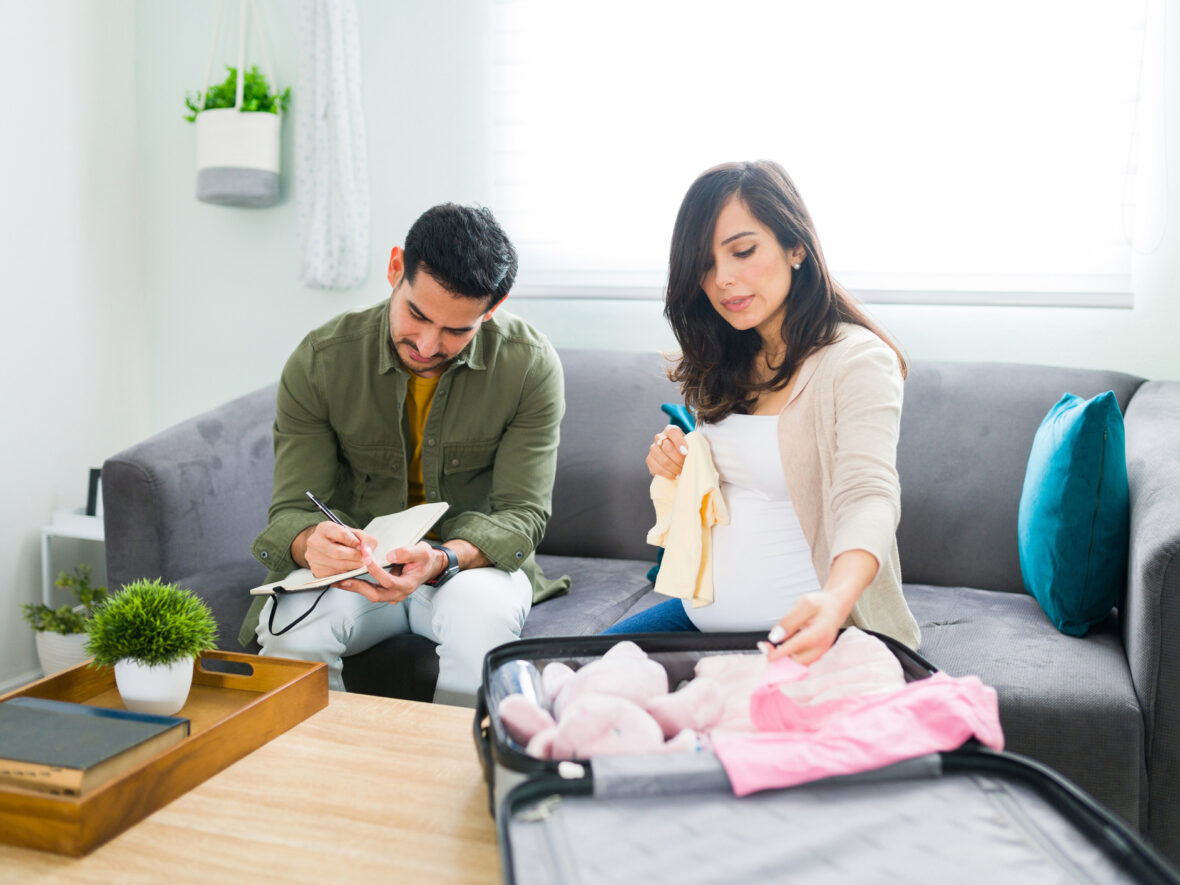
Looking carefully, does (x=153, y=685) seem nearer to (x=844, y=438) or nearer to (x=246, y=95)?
(x=844, y=438)

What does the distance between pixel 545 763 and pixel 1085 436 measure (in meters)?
1.14

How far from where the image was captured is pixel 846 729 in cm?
80

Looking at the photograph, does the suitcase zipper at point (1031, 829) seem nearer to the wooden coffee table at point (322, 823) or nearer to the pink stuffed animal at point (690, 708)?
the pink stuffed animal at point (690, 708)

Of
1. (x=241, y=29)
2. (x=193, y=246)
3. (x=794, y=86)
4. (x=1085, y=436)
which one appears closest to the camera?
(x=1085, y=436)

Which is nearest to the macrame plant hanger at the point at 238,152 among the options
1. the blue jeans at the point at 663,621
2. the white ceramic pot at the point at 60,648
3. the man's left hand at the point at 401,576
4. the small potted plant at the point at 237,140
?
the small potted plant at the point at 237,140

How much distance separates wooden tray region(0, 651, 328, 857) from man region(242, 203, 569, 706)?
21 centimetres

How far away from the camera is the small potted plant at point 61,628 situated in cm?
227

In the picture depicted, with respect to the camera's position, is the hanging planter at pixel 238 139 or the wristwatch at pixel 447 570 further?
the hanging planter at pixel 238 139

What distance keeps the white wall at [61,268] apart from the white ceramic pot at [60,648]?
147 millimetres

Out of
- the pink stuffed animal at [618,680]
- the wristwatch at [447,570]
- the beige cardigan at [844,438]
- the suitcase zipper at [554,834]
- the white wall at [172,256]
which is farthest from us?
the white wall at [172,256]

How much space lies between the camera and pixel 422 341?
5.03 feet

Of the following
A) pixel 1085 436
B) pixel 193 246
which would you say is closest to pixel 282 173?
pixel 193 246

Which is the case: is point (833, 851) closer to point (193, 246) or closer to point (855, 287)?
point (855, 287)

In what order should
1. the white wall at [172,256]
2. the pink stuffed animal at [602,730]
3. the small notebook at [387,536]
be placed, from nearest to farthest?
the pink stuffed animal at [602,730] < the small notebook at [387,536] < the white wall at [172,256]
